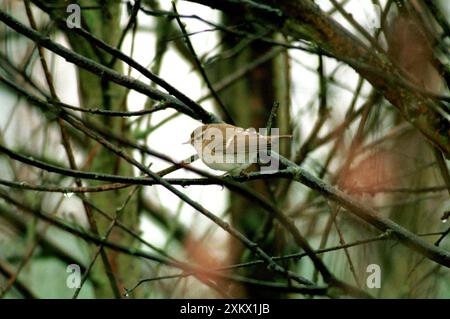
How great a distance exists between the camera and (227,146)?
7.81 feet

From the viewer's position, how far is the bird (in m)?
2.27

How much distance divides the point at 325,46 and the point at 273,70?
8.67 feet

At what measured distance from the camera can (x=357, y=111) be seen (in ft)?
11.2

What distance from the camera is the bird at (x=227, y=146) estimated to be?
2.27 meters

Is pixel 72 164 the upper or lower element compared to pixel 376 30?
lower

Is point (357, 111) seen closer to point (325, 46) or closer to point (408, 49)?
point (408, 49)

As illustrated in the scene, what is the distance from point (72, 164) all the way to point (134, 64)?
31.8 inches

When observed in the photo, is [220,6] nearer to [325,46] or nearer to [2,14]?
[325,46]

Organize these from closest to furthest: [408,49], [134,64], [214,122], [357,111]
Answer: [134,64]
[214,122]
[408,49]
[357,111]

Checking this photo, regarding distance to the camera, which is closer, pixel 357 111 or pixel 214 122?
pixel 214 122

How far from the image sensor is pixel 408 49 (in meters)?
3.06
